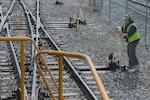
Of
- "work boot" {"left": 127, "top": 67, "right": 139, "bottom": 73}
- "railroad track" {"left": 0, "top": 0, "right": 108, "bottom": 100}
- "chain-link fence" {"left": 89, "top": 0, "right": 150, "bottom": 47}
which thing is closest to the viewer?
"railroad track" {"left": 0, "top": 0, "right": 108, "bottom": 100}

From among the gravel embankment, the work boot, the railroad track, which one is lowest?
the gravel embankment

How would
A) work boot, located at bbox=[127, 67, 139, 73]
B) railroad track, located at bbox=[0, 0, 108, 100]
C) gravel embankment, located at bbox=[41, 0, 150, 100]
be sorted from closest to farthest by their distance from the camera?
railroad track, located at bbox=[0, 0, 108, 100] < gravel embankment, located at bbox=[41, 0, 150, 100] < work boot, located at bbox=[127, 67, 139, 73]

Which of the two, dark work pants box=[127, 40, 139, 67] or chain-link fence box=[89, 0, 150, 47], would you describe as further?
chain-link fence box=[89, 0, 150, 47]

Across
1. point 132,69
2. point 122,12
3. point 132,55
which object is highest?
point 132,55

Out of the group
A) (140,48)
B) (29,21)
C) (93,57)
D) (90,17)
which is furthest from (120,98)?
(90,17)

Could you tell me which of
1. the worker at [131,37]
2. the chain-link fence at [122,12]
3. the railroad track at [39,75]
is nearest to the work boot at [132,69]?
the worker at [131,37]

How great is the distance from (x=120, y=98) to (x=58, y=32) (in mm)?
8220

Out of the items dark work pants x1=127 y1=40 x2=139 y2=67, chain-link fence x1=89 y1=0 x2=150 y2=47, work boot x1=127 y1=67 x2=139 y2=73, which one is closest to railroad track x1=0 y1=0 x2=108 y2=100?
work boot x1=127 y1=67 x2=139 y2=73

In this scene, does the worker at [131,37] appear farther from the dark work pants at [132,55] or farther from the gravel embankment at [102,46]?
the gravel embankment at [102,46]

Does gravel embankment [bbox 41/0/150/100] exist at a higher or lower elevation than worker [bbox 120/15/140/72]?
lower

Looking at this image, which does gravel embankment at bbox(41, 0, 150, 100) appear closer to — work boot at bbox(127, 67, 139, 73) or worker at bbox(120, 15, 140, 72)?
work boot at bbox(127, 67, 139, 73)

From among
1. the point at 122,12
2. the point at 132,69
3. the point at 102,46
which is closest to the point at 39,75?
the point at 132,69

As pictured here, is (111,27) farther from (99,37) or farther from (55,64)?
(55,64)

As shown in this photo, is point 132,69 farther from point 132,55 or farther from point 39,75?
point 39,75
